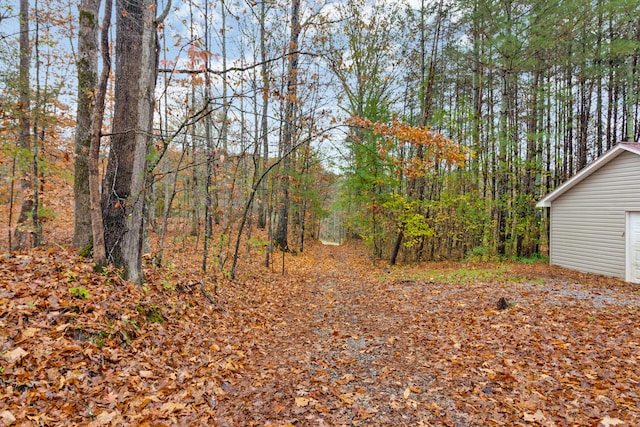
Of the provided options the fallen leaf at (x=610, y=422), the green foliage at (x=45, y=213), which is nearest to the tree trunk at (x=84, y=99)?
the green foliage at (x=45, y=213)

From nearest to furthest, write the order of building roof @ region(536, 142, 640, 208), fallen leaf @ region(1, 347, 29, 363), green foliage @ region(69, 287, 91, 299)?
1. fallen leaf @ region(1, 347, 29, 363)
2. green foliage @ region(69, 287, 91, 299)
3. building roof @ region(536, 142, 640, 208)

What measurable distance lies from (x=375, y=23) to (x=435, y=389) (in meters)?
16.2

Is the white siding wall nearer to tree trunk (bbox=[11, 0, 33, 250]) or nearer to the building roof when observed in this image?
the building roof

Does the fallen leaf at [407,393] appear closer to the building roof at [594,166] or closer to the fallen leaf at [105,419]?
the fallen leaf at [105,419]

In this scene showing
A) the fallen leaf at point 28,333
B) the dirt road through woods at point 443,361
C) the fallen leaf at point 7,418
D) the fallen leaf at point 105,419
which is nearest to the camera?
the fallen leaf at point 7,418

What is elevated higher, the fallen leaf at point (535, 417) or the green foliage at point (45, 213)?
the green foliage at point (45, 213)

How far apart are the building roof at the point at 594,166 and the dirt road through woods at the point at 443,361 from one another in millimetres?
5056

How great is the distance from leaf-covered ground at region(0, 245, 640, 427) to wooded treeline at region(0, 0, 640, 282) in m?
1.20

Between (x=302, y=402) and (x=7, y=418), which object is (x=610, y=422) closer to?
(x=302, y=402)

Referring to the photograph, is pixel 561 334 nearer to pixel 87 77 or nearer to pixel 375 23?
pixel 87 77

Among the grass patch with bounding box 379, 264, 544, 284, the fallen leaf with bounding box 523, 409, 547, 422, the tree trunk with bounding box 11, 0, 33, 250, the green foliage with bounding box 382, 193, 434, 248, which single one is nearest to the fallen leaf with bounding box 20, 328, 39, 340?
the fallen leaf with bounding box 523, 409, 547, 422

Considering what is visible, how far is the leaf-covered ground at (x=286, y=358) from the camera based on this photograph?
9.29 feet

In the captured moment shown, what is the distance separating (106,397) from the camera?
2742 millimetres

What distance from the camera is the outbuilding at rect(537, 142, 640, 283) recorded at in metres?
9.77
